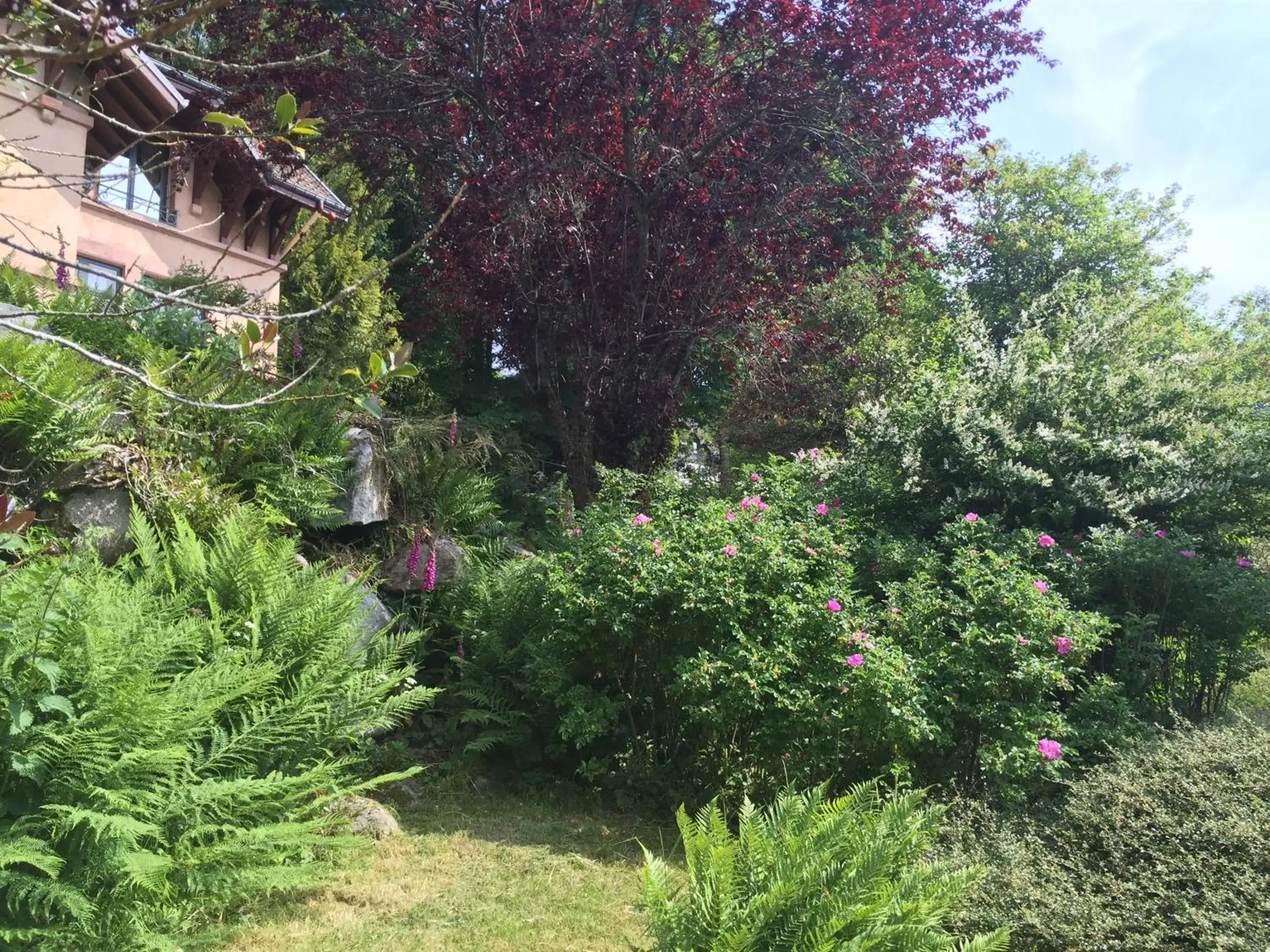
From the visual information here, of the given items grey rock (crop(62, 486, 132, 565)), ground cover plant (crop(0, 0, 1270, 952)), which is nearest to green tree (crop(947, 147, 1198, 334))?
ground cover plant (crop(0, 0, 1270, 952))

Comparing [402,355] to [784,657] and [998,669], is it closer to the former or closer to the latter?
[784,657]

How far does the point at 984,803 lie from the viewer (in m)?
4.28

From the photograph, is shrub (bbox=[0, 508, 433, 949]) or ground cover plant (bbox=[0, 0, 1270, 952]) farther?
ground cover plant (bbox=[0, 0, 1270, 952])

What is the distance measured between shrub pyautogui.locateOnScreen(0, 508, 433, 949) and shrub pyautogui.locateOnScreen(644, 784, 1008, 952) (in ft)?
5.55

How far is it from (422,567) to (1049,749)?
14.0 ft

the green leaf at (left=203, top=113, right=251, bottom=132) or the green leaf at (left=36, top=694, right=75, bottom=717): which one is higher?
the green leaf at (left=203, top=113, right=251, bottom=132)

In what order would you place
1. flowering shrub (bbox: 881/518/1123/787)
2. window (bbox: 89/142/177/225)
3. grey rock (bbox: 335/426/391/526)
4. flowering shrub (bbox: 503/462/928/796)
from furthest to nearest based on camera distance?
window (bbox: 89/142/177/225) < grey rock (bbox: 335/426/391/526) < flowering shrub (bbox: 503/462/928/796) < flowering shrub (bbox: 881/518/1123/787)

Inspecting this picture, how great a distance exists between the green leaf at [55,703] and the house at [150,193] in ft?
18.0

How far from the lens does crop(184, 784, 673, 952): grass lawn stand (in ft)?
11.5

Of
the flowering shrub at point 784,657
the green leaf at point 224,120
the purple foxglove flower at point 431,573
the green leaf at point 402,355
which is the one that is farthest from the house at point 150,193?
the green leaf at point 224,120

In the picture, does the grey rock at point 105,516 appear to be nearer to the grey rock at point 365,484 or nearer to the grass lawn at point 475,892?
the grey rock at point 365,484

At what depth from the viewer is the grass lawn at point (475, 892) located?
3.49 meters

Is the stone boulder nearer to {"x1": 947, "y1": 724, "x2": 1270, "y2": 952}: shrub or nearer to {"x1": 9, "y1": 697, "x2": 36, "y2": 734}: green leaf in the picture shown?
{"x1": 9, "y1": 697, "x2": 36, "y2": 734}: green leaf

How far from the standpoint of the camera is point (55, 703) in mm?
2953
